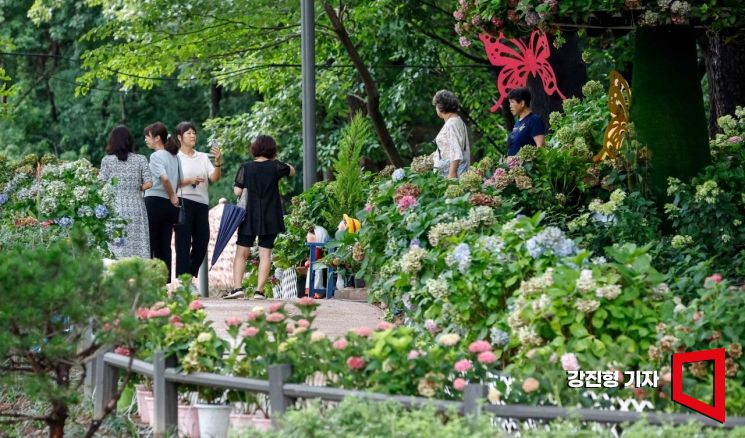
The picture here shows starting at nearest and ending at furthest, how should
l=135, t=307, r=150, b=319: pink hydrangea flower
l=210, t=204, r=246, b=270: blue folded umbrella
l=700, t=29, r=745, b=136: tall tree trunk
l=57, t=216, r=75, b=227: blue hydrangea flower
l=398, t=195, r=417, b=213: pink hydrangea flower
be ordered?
l=135, t=307, r=150, b=319: pink hydrangea flower < l=398, t=195, r=417, b=213: pink hydrangea flower < l=57, t=216, r=75, b=227: blue hydrangea flower < l=210, t=204, r=246, b=270: blue folded umbrella < l=700, t=29, r=745, b=136: tall tree trunk

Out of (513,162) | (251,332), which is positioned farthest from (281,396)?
(513,162)

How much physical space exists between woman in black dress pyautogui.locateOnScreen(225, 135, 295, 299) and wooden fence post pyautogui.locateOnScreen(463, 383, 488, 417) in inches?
302

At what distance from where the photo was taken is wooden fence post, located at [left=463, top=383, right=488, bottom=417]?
18.5ft

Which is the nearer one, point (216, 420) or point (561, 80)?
point (216, 420)

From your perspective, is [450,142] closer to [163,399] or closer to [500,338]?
[500,338]

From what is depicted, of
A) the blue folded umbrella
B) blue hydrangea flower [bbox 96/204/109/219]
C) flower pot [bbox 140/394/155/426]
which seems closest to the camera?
flower pot [bbox 140/394/155/426]

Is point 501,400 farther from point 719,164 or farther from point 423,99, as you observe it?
point 423,99

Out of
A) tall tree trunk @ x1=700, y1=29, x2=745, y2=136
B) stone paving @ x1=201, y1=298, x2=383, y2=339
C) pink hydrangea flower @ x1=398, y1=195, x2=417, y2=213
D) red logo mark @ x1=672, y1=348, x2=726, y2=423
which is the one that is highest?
tall tree trunk @ x1=700, y1=29, x2=745, y2=136

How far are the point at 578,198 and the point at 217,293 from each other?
30.9ft

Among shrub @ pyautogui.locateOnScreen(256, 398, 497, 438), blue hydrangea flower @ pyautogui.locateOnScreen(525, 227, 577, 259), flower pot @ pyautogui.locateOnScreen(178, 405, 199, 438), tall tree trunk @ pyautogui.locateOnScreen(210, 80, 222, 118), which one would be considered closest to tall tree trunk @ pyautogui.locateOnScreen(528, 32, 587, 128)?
blue hydrangea flower @ pyautogui.locateOnScreen(525, 227, 577, 259)

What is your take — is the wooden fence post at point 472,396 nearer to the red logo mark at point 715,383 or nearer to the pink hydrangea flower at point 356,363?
the pink hydrangea flower at point 356,363

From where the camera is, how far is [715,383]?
6074mm

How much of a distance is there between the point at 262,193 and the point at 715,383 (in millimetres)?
7646

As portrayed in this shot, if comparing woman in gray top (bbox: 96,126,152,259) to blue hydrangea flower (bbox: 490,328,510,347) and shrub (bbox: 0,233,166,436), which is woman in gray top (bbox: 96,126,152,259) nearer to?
shrub (bbox: 0,233,166,436)
